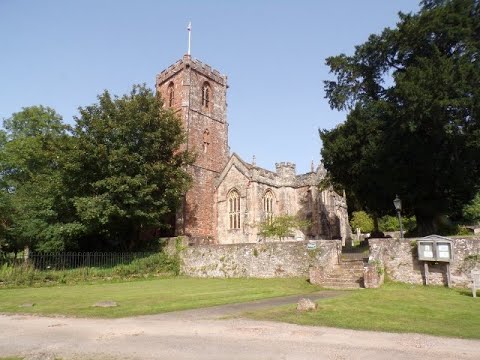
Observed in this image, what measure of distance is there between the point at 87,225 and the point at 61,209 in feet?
9.47

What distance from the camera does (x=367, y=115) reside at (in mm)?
25328

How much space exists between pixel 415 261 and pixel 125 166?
17872 mm

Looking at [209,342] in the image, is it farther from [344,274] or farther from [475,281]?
[344,274]

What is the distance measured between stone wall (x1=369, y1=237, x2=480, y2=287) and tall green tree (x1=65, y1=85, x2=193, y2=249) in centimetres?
1463

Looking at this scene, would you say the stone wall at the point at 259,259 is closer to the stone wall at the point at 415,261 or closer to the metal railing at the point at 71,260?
the stone wall at the point at 415,261

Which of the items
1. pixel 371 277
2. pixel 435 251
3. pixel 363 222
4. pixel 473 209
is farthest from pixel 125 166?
pixel 363 222

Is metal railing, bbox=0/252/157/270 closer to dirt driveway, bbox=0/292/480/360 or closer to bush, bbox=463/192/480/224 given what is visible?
dirt driveway, bbox=0/292/480/360

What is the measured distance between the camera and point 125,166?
23953mm

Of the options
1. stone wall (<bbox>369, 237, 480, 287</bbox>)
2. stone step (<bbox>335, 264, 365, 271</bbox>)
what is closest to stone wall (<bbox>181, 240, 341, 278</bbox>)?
stone step (<bbox>335, 264, 365, 271</bbox>)

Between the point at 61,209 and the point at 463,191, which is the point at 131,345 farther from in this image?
the point at 463,191

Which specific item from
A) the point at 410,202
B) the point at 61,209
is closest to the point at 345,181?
the point at 410,202

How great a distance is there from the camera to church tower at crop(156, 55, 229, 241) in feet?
117

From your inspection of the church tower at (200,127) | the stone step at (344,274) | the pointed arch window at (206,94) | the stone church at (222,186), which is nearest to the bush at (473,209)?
the stone step at (344,274)

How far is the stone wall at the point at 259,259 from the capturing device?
19156 mm
